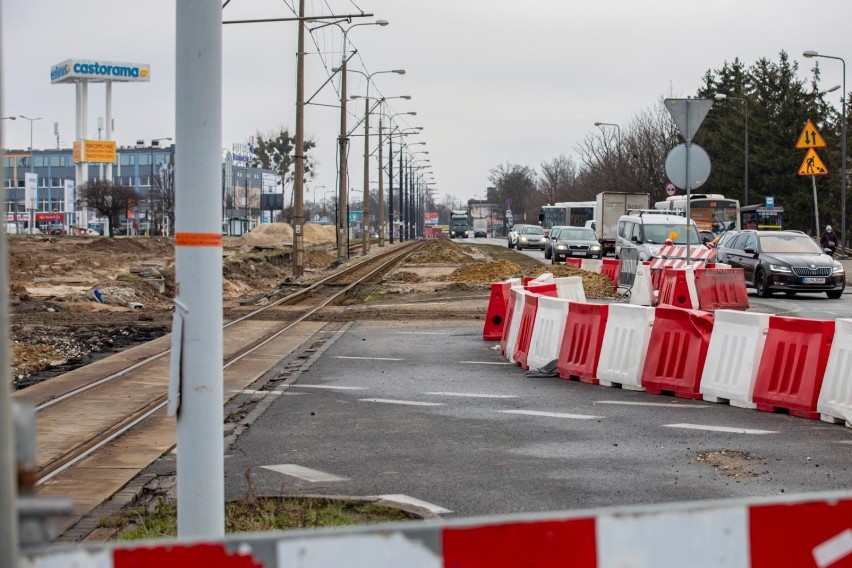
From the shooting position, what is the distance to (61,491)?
7.76m

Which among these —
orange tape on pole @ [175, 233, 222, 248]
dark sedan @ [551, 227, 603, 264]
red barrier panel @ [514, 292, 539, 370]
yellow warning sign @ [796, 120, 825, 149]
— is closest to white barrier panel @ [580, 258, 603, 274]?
yellow warning sign @ [796, 120, 825, 149]

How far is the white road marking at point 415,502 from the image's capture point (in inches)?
267

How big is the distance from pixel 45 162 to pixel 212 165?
162733mm

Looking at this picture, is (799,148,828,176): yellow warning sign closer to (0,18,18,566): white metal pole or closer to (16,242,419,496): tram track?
(16,242,419,496): tram track

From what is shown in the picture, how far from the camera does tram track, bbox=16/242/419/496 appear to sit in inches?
371

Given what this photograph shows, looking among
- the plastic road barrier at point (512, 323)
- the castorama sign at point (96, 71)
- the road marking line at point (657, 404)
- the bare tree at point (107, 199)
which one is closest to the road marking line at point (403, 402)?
the road marking line at point (657, 404)

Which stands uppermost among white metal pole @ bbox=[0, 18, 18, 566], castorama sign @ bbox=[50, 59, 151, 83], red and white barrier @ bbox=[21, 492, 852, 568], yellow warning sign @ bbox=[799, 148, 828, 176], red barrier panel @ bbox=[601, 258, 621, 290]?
castorama sign @ bbox=[50, 59, 151, 83]

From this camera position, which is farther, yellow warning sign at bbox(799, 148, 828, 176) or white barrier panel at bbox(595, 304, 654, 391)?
yellow warning sign at bbox(799, 148, 828, 176)

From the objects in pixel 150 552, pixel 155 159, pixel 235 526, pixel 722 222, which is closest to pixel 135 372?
pixel 235 526

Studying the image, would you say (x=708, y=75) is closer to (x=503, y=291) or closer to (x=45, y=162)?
(x=503, y=291)

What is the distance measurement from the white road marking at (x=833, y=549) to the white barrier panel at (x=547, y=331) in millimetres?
10392

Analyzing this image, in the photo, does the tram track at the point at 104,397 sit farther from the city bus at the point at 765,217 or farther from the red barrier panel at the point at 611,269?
the city bus at the point at 765,217

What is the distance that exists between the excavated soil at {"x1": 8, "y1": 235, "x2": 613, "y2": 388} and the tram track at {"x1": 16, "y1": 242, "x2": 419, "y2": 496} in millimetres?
674

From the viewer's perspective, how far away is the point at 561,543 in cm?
269
